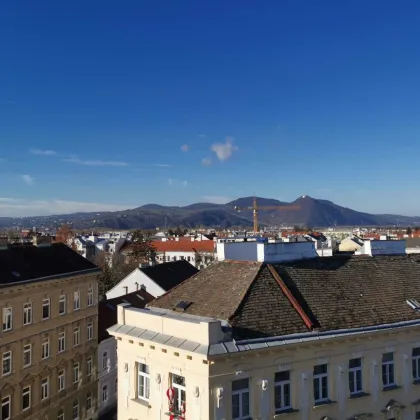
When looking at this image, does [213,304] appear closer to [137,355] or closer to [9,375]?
[137,355]

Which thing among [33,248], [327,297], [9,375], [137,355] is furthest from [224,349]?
[33,248]

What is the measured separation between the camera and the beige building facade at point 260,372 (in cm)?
1777

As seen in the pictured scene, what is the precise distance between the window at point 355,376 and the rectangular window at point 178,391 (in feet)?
22.5

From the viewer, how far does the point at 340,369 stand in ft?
65.8

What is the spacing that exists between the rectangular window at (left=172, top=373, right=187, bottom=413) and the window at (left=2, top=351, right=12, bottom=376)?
17.3m

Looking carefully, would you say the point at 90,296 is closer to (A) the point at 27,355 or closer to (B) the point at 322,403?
(A) the point at 27,355

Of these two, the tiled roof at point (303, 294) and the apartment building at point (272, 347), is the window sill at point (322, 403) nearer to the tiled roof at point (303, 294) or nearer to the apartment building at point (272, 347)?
the apartment building at point (272, 347)

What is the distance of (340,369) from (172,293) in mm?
8022

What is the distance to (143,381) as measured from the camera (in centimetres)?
2089

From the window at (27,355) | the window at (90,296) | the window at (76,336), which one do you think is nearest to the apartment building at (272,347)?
the window at (27,355)

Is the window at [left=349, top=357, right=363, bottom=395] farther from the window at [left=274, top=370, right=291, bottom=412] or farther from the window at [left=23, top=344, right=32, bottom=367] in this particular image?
the window at [left=23, top=344, right=32, bottom=367]

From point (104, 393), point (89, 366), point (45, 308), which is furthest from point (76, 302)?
point (104, 393)

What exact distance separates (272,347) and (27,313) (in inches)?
840

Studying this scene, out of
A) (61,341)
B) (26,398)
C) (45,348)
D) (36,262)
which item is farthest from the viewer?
(61,341)
